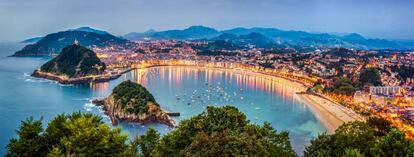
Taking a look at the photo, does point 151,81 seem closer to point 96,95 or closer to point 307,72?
point 96,95

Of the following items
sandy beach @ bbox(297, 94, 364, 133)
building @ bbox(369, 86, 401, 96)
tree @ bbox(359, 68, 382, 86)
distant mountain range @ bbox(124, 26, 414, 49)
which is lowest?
sandy beach @ bbox(297, 94, 364, 133)

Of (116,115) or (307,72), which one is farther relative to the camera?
(307,72)

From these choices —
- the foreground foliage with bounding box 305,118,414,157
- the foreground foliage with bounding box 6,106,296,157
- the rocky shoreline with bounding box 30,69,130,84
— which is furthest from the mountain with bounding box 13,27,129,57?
the foreground foliage with bounding box 305,118,414,157

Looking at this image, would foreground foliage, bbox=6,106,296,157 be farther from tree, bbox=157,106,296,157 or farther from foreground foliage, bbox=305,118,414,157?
foreground foliage, bbox=305,118,414,157

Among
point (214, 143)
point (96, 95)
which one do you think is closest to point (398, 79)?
point (96, 95)

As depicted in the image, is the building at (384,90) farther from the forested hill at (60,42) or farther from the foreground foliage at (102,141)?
the forested hill at (60,42)

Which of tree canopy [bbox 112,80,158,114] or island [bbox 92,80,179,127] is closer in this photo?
island [bbox 92,80,179,127]

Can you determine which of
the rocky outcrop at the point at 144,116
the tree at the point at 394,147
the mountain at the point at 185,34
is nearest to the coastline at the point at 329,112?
the rocky outcrop at the point at 144,116
